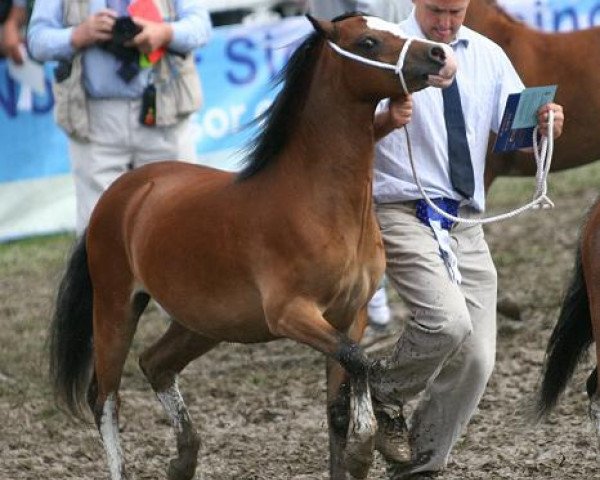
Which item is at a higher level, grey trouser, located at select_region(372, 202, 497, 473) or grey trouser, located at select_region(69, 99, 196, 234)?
grey trouser, located at select_region(372, 202, 497, 473)

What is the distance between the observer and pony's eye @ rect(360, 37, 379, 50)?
522 cm

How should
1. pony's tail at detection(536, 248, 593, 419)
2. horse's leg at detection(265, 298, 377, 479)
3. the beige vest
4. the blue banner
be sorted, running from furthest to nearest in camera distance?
1. the blue banner
2. the beige vest
3. pony's tail at detection(536, 248, 593, 419)
4. horse's leg at detection(265, 298, 377, 479)

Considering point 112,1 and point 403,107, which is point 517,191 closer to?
point 112,1

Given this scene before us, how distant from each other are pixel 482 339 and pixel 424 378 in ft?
1.08

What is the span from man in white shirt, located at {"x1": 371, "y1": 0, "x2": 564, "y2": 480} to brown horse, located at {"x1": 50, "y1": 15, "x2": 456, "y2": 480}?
0.20 metres

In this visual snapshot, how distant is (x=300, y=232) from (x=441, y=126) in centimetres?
72

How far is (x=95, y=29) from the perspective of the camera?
7.71 meters

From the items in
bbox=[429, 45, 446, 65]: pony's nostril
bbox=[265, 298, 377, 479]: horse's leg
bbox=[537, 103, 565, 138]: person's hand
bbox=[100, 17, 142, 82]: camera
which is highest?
bbox=[429, 45, 446, 65]: pony's nostril

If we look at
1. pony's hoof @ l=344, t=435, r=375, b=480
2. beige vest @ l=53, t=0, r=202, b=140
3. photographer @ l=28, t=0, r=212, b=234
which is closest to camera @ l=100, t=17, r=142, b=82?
photographer @ l=28, t=0, r=212, b=234

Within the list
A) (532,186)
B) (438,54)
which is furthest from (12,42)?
(438,54)

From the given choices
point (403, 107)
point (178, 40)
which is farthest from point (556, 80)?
point (403, 107)

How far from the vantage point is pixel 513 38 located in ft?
27.8

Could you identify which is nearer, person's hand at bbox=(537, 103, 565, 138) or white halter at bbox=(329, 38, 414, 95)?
white halter at bbox=(329, 38, 414, 95)

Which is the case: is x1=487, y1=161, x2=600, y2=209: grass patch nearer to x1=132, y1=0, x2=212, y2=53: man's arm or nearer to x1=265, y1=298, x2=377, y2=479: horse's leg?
x1=132, y1=0, x2=212, y2=53: man's arm
